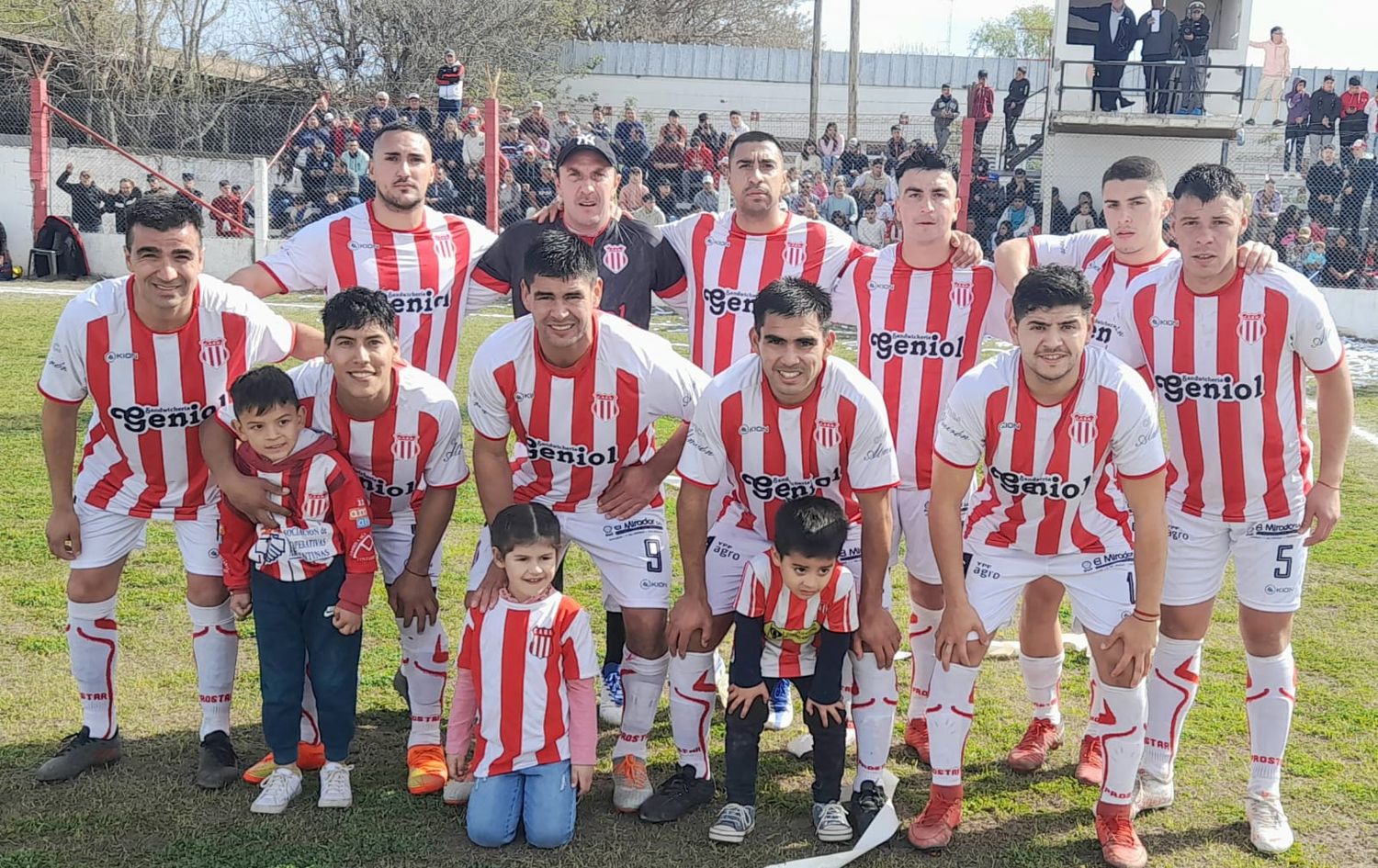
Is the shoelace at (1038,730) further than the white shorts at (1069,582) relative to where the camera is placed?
Yes

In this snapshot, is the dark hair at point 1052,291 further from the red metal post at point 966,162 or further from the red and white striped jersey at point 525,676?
the red metal post at point 966,162

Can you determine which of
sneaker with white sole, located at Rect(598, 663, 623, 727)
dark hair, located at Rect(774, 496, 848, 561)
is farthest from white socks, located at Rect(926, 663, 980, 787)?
sneaker with white sole, located at Rect(598, 663, 623, 727)

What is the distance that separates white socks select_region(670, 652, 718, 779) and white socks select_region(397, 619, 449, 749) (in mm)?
926

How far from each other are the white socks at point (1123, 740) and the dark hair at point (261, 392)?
3.02 metres

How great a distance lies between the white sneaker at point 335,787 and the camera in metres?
4.38

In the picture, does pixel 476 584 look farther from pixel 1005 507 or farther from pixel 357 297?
pixel 1005 507

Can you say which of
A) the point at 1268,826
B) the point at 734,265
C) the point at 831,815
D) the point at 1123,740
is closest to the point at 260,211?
the point at 734,265

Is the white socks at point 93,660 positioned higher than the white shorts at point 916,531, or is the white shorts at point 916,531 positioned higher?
the white shorts at point 916,531

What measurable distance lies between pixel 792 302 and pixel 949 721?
1.54m

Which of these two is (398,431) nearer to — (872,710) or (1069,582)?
(872,710)

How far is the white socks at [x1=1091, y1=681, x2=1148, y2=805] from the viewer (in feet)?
13.7

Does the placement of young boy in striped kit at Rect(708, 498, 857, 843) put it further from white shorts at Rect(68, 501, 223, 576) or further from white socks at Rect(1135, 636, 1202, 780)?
white shorts at Rect(68, 501, 223, 576)

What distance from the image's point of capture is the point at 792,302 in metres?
4.14

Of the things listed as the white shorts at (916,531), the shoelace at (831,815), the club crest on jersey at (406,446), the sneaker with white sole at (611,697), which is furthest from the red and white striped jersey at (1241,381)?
the club crest on jersey at (406,446)
